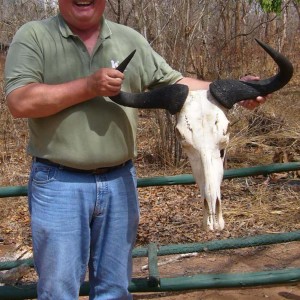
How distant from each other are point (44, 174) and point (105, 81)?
561mm

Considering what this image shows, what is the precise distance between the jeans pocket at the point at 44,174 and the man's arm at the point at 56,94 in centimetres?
26

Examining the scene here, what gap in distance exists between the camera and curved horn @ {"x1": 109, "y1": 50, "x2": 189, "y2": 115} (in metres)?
2.47

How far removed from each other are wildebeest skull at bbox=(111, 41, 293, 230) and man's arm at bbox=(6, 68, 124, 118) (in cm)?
18

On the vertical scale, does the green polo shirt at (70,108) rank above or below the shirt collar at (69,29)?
below

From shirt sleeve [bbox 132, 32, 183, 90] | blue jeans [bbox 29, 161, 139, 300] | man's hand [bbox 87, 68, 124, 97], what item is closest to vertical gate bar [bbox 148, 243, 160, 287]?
blue jeans [bbox 29, 161, 139, 300]

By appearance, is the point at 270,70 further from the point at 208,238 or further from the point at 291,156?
the point at 208,238

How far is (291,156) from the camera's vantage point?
773cm

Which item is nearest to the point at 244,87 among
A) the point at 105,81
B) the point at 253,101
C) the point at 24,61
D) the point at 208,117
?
the point at 253,101

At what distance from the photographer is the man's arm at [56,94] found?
2293 millimetres

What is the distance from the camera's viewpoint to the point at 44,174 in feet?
8.45

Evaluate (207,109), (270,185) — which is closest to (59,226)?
(207,109)

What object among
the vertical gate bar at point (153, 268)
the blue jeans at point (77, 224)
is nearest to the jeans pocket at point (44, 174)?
the blue jeans at point (77, 224)

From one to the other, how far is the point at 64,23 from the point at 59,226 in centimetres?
88

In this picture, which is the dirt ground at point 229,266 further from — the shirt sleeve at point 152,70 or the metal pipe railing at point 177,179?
the shirt sleeve at point 152,70
